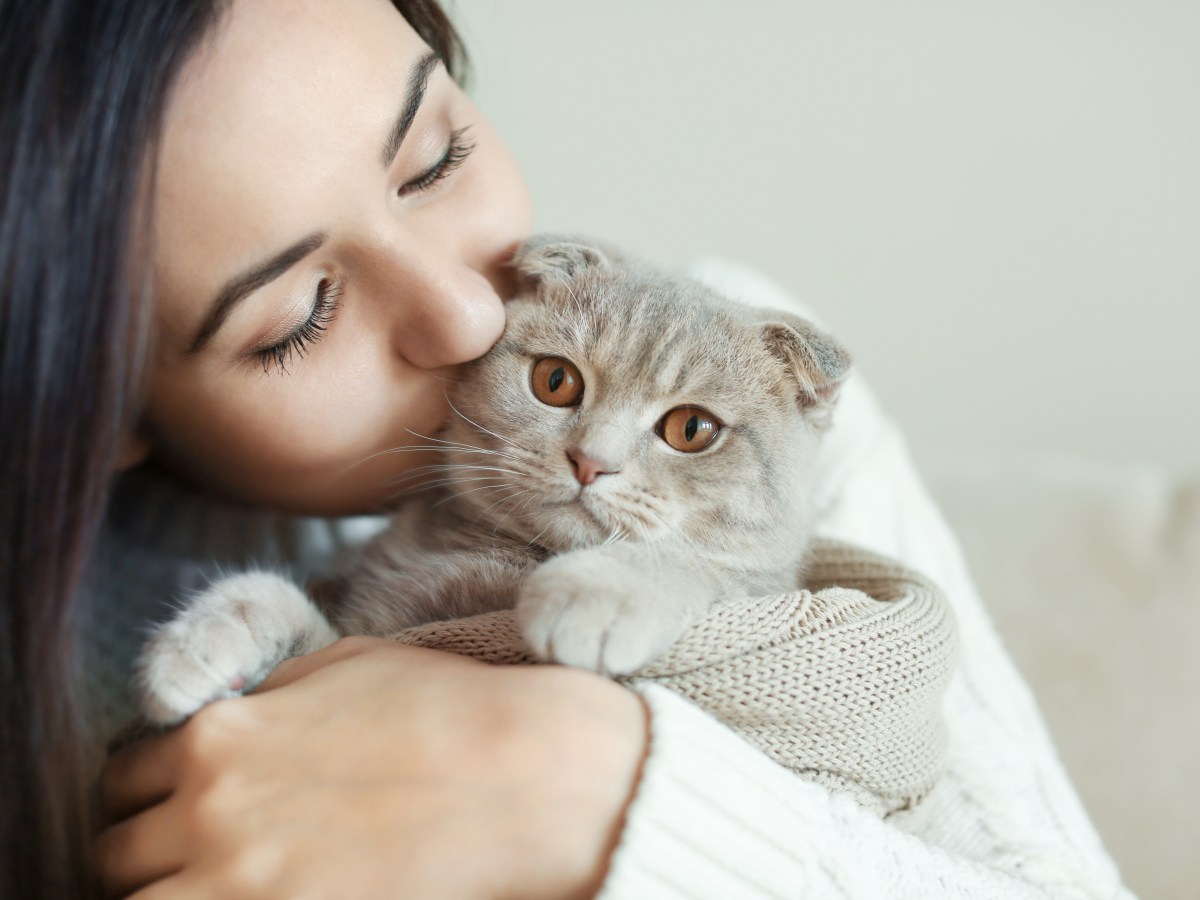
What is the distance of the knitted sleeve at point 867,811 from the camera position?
A: 0.76 metres

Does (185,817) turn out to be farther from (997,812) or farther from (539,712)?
(997,812)

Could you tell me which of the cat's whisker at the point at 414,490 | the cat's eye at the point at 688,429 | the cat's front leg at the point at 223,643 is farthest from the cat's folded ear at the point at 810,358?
the cat's front leg at the point at 223,643

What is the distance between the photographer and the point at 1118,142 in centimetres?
210

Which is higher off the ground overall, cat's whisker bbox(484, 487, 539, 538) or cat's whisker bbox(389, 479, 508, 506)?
cat's whisker bbox(484, 487, 539, 538)

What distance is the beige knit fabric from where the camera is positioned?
0.86 m

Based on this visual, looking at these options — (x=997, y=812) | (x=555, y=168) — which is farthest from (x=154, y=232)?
(x=555, y=168)

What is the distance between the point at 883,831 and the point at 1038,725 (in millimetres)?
558

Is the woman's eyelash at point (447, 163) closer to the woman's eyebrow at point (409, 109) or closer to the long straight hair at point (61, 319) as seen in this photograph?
the woman's eyebrow at point (409, 109)

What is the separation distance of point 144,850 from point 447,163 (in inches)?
32.8

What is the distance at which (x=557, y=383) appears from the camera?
1.12m

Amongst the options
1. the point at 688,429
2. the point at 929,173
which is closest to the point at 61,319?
the point at 688,429

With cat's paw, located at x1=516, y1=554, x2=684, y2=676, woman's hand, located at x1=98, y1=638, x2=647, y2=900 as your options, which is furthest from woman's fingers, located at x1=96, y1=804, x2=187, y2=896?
cat's paw, located at x1=516, y1=554, x2=684, y2=676

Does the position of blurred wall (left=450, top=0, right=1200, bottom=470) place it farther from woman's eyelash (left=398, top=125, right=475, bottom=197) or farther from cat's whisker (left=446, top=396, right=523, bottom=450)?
cat's whisker (left=446, top=396, right=523, bottom=450)

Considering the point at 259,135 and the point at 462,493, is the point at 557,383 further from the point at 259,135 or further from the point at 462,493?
the point at 259,135
